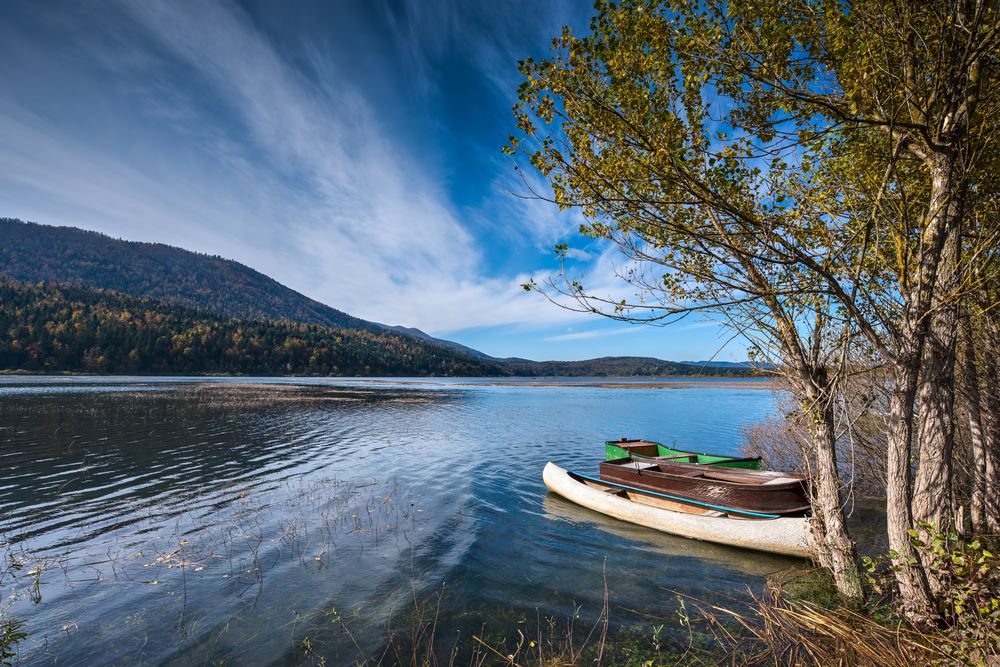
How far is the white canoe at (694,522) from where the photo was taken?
10.7m

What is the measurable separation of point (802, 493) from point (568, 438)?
21204mm

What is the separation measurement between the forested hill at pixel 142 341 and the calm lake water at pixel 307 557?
397 feet

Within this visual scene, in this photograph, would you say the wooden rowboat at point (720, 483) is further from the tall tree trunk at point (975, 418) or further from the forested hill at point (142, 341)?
the forested hill at point (142, 341)

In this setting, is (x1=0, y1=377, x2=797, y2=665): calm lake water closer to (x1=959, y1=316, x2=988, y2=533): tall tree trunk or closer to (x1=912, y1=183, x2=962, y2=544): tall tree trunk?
(x1=959, y1=316, x2=988, y2=533): tall tree trunk

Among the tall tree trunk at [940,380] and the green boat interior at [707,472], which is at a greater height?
the tall tree trunk at [940,380]

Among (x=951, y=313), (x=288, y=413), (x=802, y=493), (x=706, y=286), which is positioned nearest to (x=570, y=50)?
(x=706, y=286)

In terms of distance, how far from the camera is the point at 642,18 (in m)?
5.74

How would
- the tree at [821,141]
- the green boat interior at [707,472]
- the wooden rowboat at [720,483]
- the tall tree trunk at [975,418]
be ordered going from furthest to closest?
the green boat interior at [707,472], the wooden rowboat at [720,483], the tall tree trunk at [975,418], the tree at [821,141]

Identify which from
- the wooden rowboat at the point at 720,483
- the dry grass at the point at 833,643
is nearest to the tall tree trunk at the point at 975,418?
the wooden rowboat at the point at 720,483

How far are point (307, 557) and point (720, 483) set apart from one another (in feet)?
37.3

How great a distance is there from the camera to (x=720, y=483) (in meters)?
12.5

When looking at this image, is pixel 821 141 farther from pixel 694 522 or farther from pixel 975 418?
pixel 694 522

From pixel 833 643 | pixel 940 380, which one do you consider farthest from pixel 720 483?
pixel 940 380

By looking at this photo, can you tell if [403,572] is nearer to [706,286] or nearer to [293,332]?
[706,286]
